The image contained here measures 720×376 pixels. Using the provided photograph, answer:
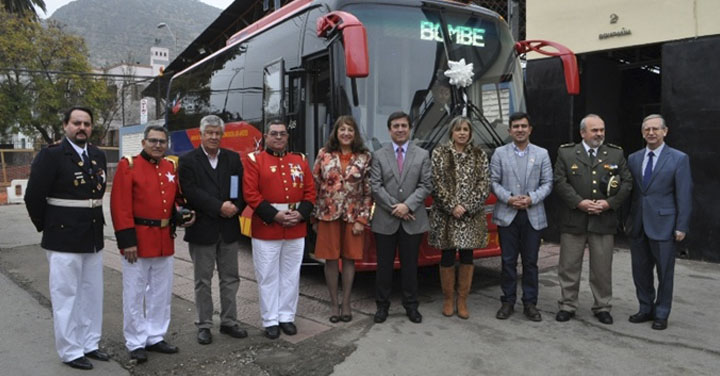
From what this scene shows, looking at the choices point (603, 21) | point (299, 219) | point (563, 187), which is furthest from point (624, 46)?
point (299, 219)

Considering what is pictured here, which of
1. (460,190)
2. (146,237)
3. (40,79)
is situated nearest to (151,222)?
(146,237)

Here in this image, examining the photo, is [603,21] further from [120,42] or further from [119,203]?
[120,42]

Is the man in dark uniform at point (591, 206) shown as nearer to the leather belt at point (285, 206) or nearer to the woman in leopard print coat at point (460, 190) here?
the woman in leopard print coat at point (460, 190)

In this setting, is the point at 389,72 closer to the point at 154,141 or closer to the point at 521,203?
→ the point at 521,203

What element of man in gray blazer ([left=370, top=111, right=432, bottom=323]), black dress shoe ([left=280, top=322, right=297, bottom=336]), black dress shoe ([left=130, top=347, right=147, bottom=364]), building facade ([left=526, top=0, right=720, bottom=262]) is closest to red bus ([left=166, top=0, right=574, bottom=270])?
man in gray blazer ([left=370, top=111, right=432, bottom=323])

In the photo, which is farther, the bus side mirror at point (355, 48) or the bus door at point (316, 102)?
the bus door at point (316, 102)

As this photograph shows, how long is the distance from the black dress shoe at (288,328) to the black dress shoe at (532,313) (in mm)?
2156

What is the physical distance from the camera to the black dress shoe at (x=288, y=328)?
15.1 ft

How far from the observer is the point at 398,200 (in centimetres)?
486

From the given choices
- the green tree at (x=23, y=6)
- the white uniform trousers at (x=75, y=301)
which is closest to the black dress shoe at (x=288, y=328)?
the white uniform trousers at (x=75, y=301)

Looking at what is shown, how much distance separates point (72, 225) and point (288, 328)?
6.18 feet

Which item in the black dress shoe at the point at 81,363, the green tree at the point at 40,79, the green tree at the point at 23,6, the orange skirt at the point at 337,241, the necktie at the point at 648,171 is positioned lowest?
the black dress shoe at the point at 81,363

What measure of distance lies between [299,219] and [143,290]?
4.37 ft

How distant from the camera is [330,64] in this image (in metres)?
5.45
